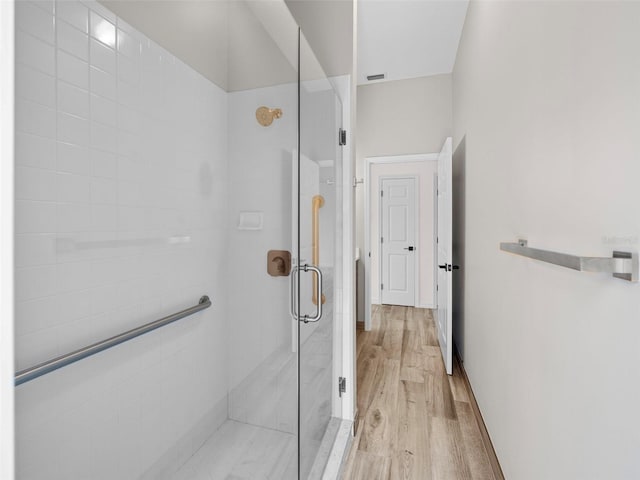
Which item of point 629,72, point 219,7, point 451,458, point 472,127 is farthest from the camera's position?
point 472,127

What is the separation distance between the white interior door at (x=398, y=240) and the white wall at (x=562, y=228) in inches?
124

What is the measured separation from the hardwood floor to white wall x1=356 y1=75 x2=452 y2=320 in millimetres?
1061

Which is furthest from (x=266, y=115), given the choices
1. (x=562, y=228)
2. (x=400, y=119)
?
(x=400, y=119)

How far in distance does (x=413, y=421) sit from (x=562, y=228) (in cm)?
163

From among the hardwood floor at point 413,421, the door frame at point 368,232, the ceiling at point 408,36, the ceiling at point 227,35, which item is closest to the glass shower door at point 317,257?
the ceiling at point 227,35

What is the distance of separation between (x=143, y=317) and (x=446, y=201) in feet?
8.35

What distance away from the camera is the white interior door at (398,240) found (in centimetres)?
506

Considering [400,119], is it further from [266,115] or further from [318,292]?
[266,115]

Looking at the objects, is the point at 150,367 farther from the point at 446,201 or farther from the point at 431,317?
the point at 431,317

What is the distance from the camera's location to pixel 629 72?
71cm

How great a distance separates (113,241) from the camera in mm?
853

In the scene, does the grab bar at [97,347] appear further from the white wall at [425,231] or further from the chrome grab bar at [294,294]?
the white wall at [425,231]

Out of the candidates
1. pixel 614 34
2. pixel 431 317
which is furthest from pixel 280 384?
pixel 431 317
